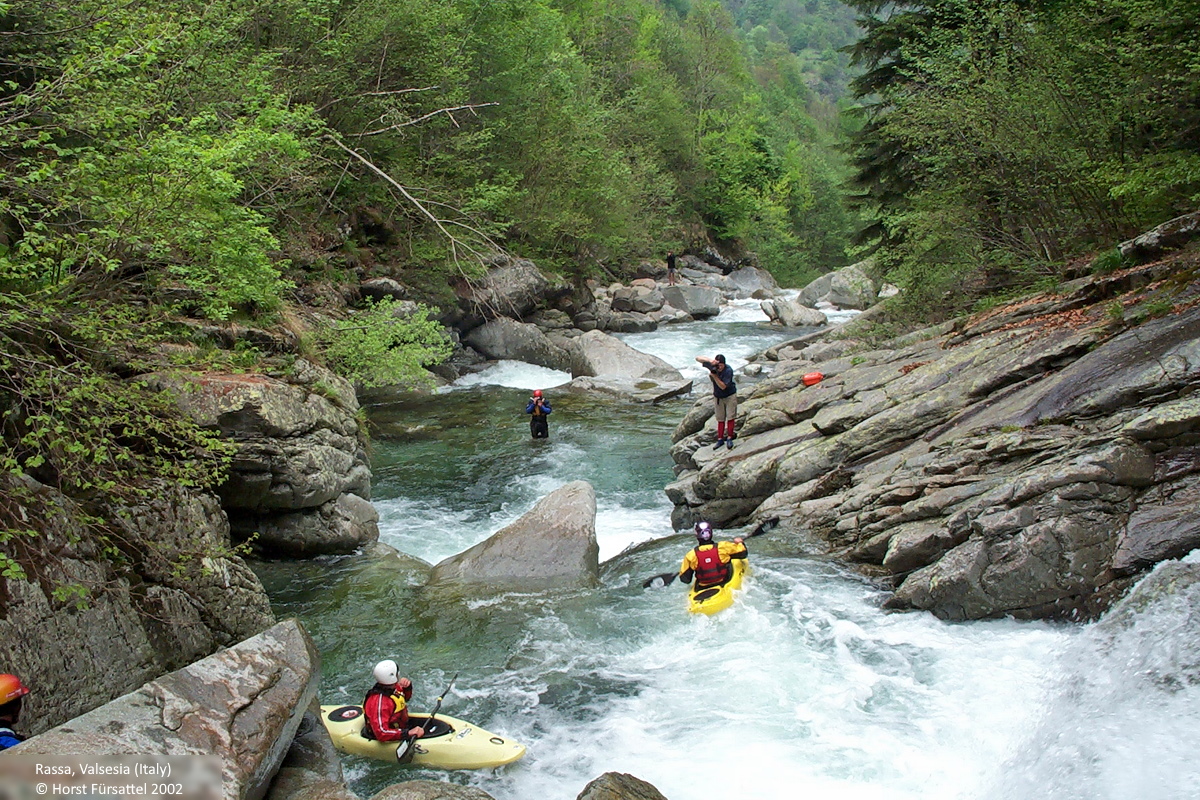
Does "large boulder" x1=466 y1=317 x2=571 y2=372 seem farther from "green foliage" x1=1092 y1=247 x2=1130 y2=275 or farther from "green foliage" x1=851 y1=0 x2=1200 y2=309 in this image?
"green foliage" x1=1092 y1=247 x2=1130 y2=275

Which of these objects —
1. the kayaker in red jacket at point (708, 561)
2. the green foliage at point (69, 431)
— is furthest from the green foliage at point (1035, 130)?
the green foliage at point (69, 431)

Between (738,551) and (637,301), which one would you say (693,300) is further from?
(738,551)

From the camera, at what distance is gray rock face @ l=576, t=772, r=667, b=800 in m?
4.75

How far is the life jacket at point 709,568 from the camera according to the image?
8.30m

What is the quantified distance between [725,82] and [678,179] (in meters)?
12.5

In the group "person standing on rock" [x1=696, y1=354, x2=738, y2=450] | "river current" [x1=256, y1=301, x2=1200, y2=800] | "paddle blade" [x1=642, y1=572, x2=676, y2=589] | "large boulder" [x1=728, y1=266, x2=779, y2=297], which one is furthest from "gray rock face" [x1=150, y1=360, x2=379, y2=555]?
"large boulder" [x1=728, y1=266, x2=779, y2=297]

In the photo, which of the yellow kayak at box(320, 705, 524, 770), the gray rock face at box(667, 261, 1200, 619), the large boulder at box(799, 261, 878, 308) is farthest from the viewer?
the large boulder at box(799, 261, 878, 308)

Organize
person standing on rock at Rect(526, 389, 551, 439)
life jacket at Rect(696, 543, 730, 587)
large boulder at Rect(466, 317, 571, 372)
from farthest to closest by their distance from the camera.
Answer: large boulder at Rect(466, 317, 571, 372)
person standing on rock at Rect(526, 389, 551, 439)
life jacket at Rect(696, 543, 730, 587)

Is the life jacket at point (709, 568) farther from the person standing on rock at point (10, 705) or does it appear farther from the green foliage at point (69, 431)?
the person standing on rock at point (10, 705)

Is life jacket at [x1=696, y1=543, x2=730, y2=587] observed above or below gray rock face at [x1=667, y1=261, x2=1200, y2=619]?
below

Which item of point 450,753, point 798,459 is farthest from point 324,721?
point 798,459

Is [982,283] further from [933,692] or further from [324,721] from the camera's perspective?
[324,721]

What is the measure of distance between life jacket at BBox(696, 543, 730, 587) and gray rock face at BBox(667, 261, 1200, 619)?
162cm

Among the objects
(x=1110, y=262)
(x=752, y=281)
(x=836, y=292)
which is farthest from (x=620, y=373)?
(x=752, y=281)
